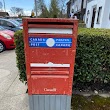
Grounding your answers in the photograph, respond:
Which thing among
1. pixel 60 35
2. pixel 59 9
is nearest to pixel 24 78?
pixel 60 35

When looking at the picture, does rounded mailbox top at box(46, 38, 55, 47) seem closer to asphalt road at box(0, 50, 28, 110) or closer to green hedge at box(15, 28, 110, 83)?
green hedge at box(15, 28, 110, 83)

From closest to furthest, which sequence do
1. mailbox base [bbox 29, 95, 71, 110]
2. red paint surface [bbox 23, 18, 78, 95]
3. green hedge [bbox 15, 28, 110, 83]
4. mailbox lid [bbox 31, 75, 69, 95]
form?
red paint surface [bbox 23, 18, 78, 95], mailbox lid [bbox 31, 75, 69, 95], mailbox base [bbox 29, 95, 71, 110], green hedge [bbox 15, 28, 110, 83]

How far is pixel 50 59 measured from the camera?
180cm

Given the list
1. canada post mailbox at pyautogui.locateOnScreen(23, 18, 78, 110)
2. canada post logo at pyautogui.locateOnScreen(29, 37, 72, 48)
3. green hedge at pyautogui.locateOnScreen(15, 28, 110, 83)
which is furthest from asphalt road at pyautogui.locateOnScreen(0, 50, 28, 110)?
canada post logo at pyautogui.locateOnScreen(29, 37, 72, 48)

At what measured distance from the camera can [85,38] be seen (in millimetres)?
2584

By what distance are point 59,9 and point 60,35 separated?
25.6m

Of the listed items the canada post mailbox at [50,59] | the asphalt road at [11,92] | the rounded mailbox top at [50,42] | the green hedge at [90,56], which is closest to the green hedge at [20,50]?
the green hedge at [90,56]

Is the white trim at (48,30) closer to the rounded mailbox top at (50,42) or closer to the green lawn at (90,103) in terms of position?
the rounded mailbox top at (50,42)

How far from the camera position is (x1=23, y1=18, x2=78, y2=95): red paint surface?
1.65 meters

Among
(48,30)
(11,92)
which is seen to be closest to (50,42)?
(48,30)

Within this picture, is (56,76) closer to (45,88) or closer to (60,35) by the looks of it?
(45,88)

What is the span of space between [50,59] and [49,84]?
38 cm

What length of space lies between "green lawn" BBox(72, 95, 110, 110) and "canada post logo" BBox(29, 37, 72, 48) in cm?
144

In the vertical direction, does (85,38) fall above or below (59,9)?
below
